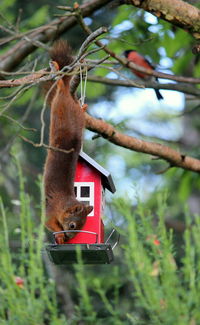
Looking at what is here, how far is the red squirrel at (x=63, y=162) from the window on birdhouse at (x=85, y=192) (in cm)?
26

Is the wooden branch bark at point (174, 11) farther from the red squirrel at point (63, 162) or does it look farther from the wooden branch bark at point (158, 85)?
the wooden branch bark at point (158, 85)

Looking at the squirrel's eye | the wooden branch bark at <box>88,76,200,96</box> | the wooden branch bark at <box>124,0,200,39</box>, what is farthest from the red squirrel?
the wooden branch bark at <box>88,76,200,96</box>

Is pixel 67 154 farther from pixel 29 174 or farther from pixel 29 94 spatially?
pixel 29 174

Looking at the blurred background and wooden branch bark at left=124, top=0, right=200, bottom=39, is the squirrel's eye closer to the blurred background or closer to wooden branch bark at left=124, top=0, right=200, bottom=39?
the blurred background

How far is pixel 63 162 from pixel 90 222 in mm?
523

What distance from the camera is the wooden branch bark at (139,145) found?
4406mm

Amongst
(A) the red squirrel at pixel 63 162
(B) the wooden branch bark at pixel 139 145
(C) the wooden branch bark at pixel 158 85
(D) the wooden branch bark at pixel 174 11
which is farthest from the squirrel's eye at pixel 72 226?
(C) the wooden branch bark at pixel 158 85

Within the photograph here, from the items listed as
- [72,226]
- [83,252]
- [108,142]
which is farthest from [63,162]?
[108,142]

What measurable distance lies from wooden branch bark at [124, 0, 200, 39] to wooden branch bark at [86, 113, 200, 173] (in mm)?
753

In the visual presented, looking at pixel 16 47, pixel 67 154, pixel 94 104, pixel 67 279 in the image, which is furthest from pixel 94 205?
pixel 94 104

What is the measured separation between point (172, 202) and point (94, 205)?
746 centimetres

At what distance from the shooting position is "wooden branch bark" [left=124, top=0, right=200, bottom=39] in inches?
151

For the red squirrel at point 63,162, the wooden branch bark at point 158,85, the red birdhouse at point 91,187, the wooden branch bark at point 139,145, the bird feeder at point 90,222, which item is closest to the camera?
the red squirrel at point 63,162

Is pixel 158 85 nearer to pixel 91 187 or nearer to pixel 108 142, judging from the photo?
pixel 91 187
